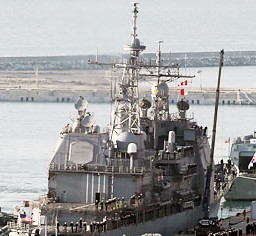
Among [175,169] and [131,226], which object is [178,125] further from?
[131,226]

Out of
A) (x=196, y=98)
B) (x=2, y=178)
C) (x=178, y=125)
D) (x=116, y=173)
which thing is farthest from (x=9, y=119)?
(x=116, y=173)

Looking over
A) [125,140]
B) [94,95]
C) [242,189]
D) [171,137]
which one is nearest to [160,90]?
[171,137]

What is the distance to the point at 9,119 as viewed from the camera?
425ft

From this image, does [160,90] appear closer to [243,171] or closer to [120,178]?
[120,178]

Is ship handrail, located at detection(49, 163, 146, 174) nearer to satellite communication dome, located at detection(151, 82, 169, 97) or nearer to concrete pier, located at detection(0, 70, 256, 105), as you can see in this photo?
satellite communication dome, located at detection(151, 82, 169, 97)

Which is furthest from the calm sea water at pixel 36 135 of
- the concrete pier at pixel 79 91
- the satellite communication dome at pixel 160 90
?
the satellite communication dome at pixel 160 90

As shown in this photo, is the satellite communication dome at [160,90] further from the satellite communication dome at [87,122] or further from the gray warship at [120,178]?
the satellite communication dome at [87,122]

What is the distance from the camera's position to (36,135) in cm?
11069

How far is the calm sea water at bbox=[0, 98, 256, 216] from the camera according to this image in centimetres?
8475

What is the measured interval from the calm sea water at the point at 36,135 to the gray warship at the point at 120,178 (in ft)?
42.8

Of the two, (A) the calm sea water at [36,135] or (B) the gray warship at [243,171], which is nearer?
(A) the calm sea water at [36,135]

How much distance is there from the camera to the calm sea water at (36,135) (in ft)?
278

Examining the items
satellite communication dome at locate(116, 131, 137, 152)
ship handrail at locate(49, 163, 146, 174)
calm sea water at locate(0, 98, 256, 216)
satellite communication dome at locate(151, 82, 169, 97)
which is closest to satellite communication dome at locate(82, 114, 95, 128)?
satellite communication dome at locate(116, 131, 137, 152)

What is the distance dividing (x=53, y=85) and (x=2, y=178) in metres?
83.5
